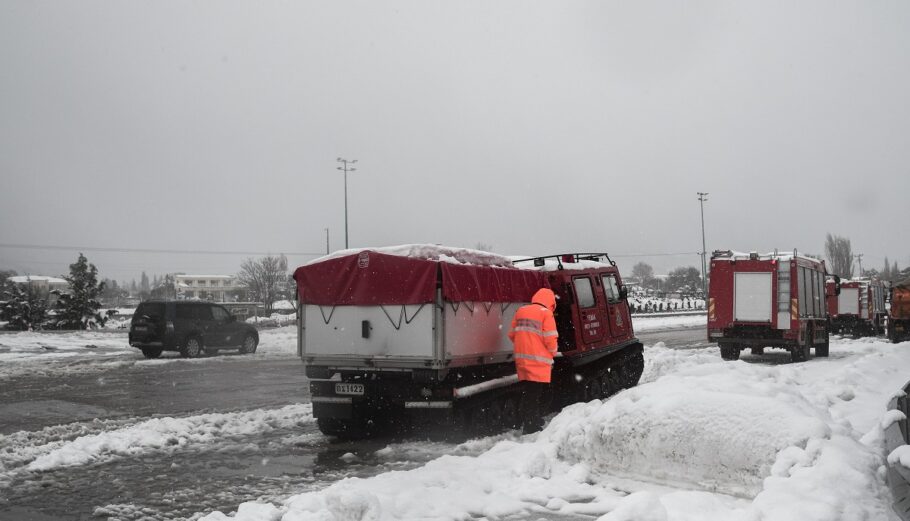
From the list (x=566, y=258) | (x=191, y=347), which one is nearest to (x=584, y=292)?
(x=566, y=258)

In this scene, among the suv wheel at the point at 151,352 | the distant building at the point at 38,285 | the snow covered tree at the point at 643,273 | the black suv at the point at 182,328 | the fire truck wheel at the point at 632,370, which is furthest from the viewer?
the snow covered tree at the point at 643,273

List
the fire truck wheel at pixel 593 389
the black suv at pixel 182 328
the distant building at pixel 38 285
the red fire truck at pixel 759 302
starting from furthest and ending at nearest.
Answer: the distant building at pixel 38 285 < the black suv at pixel 182 328 < the red fire truck at pixel 759 302 < the fire truck wheel at pixel 593 389

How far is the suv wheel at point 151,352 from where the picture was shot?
2225 centimetres

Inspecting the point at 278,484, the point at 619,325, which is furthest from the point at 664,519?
the point at 619,325

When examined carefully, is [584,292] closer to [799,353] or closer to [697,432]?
[697,432]

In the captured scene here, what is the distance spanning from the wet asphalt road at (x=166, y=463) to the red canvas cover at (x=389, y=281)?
1.92 m

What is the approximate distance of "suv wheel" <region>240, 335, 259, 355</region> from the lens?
2502 centimetres

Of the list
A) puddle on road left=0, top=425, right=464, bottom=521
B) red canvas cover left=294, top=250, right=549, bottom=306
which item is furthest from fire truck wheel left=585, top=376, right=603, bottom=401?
puddle on road left=0, top=425, right=464, bottom=521

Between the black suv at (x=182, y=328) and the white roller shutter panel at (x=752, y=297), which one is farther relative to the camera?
the black suv at (x=182, y=328)

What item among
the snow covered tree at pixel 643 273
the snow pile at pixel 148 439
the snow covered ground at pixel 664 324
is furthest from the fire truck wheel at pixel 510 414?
the snow covered tree at pixel 643 273

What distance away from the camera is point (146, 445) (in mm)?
8742

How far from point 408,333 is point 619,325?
5558 mm

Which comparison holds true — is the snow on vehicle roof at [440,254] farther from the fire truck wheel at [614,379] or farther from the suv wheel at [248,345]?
the suv wheel at [248,345]

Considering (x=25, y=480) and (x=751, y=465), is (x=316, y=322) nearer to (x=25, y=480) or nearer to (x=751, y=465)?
(x=25, y=480)
